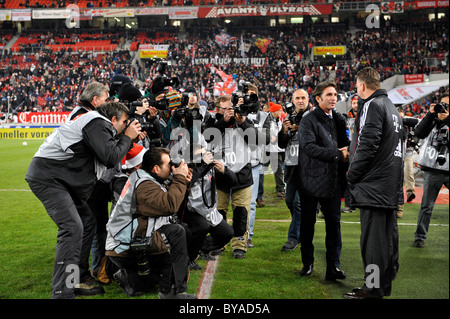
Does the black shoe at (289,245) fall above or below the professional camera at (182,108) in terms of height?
below

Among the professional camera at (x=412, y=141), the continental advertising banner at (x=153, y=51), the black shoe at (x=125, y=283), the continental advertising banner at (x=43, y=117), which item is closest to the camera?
the black shoe at (x=125, y=283)

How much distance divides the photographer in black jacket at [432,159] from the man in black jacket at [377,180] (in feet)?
6.40

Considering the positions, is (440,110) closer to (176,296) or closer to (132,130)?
(132,130)

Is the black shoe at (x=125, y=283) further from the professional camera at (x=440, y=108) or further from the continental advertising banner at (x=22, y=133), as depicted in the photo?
the continental advertising banner at (x=22, y=133)

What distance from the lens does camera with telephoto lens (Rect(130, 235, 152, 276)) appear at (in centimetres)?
370

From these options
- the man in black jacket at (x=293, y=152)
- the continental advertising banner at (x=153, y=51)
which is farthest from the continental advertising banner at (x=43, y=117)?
the man in black jacket at (x=293, y=152)

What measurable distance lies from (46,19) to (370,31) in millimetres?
35580

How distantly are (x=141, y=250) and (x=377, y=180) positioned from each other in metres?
2.11

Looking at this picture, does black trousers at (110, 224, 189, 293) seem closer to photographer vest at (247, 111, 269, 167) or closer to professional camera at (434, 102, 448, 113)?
photographer vest at (247, 111, 269, 167)

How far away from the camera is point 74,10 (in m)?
47.3

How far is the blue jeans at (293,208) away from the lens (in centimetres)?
544

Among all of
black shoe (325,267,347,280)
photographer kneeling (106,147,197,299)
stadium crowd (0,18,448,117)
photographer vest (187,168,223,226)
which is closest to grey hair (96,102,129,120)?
photographer kneeling (106,147,197,299)

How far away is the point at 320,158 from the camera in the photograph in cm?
433
